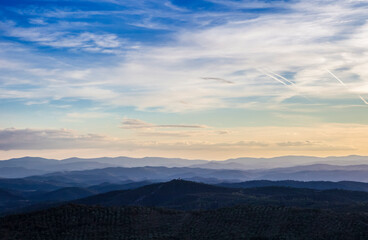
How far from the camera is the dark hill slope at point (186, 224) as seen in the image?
55562 mm

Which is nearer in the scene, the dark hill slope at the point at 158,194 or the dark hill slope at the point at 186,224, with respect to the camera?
the dark hill slope at the point at 186,224

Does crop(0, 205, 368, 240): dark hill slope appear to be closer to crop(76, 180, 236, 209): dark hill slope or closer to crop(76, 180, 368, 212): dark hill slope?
crop(76, 180, 368, 212): dark hill slope

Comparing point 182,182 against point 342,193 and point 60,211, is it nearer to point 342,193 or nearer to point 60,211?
point 342,193

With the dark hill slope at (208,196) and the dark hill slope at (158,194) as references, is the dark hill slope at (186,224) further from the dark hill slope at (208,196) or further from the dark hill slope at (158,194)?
the dark hill slope at (158,194)

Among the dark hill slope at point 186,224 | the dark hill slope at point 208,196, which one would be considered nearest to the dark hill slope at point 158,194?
the dark hill slope at point 208,196

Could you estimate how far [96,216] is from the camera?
65000 mm

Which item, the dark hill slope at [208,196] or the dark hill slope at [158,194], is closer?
the dark hill slope at [208,196]

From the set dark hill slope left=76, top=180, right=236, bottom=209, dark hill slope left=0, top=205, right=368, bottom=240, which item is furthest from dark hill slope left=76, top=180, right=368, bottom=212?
dark hill slope left=0, top=205, right=368, bottom=240

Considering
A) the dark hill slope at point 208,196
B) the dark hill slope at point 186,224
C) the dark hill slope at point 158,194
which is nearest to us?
the dark hill slope at point 186,224

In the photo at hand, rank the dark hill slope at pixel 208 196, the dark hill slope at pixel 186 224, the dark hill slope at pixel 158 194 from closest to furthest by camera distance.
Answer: the dark hill slope at pixel 186 224 → the dark hill slope at pixel 208 196 → the dark hill slope at pixel 158 194

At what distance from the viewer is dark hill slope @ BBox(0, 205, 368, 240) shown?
182 feet

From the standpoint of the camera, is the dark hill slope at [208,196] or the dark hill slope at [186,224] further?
the dark hill slope at [208,196]

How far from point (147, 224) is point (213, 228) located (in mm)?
11186

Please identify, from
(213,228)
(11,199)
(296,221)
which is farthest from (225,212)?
(11,199)
